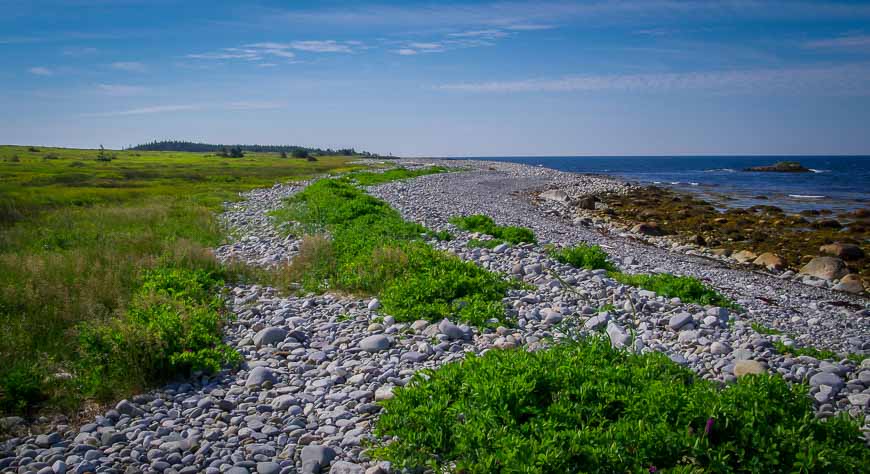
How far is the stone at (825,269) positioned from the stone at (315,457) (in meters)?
15.7

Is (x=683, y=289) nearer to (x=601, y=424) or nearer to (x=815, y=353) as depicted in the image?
(x=815, y=353)

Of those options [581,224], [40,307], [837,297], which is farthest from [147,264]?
[581,224]

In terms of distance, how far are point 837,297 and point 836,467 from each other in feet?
37.4

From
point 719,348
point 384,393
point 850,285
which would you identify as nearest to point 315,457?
point 384,393

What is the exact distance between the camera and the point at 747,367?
20.2 ft

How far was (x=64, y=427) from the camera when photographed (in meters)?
5.38

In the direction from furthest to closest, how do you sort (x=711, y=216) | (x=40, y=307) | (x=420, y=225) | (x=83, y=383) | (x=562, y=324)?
1. (x=711, y=216)
2. (x=420, y=225)
3. (x=40, y=307)
4. (x=562, y=324)
5. (x=83, y=383)

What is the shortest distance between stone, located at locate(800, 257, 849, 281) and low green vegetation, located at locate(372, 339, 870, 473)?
41.6ft

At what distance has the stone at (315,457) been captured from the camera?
15.1 ft

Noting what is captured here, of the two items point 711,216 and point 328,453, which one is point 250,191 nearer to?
point 711,216

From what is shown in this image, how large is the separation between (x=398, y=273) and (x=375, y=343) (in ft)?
10.3

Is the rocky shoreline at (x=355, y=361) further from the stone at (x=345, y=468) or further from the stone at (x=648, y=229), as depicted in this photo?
the stone at (x=648, y=229)

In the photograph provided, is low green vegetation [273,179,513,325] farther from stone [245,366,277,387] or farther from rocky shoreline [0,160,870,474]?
stone [245,366,277,387]

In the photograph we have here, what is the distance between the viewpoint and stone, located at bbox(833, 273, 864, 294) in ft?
45.6
